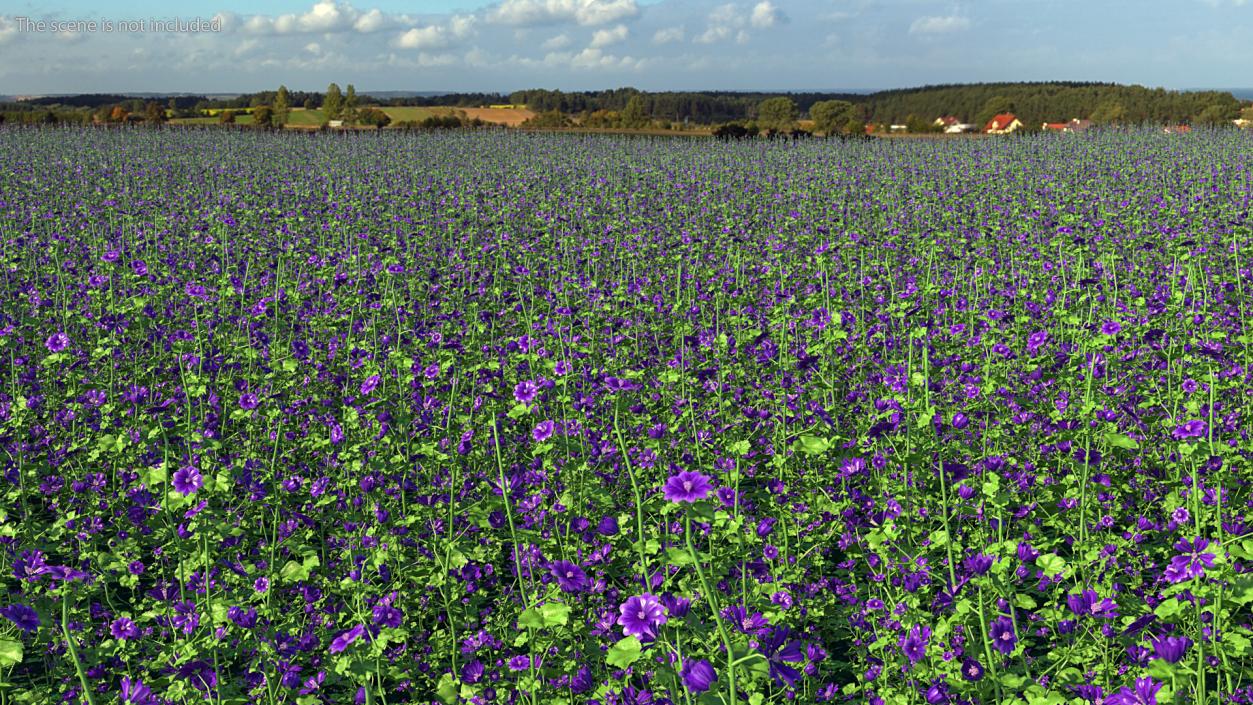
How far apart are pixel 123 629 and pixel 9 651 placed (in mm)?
992

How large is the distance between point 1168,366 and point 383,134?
30.8 meters

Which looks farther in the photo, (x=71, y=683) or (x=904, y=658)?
(x=71, y=683)

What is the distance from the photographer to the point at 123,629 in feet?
10.9

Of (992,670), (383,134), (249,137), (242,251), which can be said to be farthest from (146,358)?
(383,134)

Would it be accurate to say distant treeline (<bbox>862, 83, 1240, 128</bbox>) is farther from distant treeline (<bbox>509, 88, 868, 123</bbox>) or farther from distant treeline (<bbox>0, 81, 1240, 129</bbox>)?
distant treeline (<bbox>509, 88, 868, 123</bbox>)

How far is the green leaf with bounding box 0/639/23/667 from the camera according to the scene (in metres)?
2.35

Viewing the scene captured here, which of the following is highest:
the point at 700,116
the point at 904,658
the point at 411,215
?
the point at 700,116

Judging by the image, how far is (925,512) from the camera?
4.38m

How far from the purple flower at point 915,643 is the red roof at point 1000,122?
57.0 m

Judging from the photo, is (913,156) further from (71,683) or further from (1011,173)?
(71,683)

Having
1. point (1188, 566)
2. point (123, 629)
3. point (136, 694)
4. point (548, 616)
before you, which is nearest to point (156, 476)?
point (123, 629)

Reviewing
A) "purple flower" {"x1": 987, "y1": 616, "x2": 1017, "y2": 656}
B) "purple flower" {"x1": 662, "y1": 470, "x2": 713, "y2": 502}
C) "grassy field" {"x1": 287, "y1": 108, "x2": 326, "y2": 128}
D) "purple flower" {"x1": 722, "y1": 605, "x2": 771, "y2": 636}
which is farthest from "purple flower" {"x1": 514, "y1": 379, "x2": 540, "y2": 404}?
"grassy field" {"x1": 287, "y1": 108, "x2": 326, "y2": 128}

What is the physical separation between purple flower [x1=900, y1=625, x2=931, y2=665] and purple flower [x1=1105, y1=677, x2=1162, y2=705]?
669mm

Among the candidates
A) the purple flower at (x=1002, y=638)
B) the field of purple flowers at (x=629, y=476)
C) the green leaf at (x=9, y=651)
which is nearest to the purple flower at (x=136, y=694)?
the field of purple flowers at (x=629, y=476)
